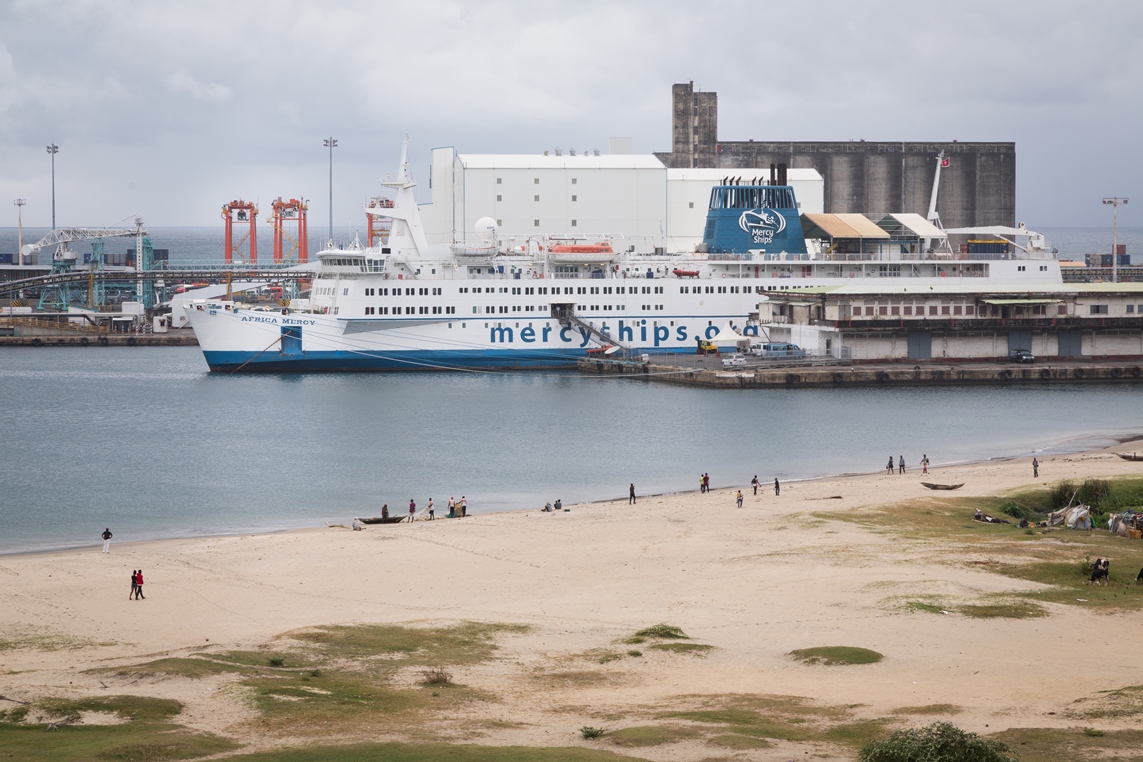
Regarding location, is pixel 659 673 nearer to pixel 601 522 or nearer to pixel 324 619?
pixel 324 619

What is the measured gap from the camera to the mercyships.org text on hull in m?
69.1

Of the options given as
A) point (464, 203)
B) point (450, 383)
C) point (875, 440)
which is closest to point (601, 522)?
point (875, 440)

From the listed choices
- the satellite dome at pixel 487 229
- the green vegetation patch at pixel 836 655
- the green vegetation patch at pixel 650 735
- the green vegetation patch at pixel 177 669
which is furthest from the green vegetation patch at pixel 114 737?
the satellite dome at pixel 487 229

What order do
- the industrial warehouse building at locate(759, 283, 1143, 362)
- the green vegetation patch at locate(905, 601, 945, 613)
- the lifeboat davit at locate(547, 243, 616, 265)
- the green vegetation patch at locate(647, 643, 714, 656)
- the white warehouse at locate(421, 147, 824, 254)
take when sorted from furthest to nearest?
the white warehouse at locate(421, 147, 824, 254), the lifeboat davit at locate(547, 243, 616, 265), the industrial warehouse building at locate(759, 283, 1143, 362), the green vegetation patch at locate(905, 601, 945, 613), the green vegetation patch at locate(647, 643, 714, 656)

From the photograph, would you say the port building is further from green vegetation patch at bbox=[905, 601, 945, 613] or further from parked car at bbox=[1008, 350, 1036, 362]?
green vegetation patch at bbox=[905, 601, 945, 613]

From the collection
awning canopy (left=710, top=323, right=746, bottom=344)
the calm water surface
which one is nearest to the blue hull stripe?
the calm water surface

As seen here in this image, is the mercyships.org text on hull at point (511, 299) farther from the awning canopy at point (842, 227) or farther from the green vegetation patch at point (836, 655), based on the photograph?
the green vegetation patch at point (836, 655)

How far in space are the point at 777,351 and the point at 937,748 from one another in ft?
180

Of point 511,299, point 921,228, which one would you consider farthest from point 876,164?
point 511,299

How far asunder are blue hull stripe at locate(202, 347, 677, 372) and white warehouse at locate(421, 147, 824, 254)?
1432 centimetres

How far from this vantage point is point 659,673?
19.4 meters

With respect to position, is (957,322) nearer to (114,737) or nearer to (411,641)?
(411,641)

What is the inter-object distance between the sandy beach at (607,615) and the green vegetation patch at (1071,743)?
1.38 ft

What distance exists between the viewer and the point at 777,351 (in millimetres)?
68188
